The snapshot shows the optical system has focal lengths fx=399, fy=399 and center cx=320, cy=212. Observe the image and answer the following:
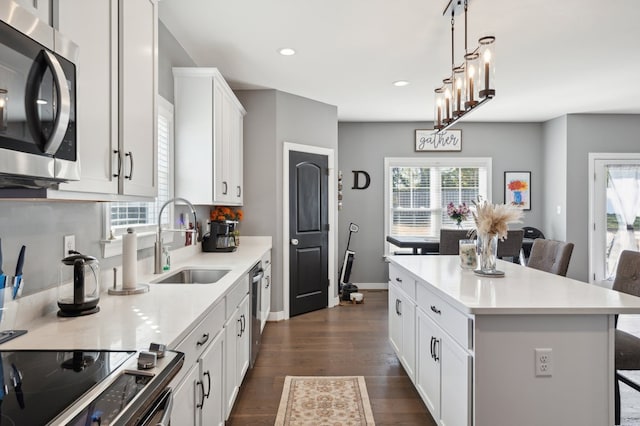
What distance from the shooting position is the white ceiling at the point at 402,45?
9.24ft

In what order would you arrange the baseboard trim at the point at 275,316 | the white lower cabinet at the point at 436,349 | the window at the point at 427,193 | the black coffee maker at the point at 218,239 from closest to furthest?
the white lower cabinet at the point at 436,349 → the black coffee maker at the point at 218,239 → the baseboard trim at the point at 275,316 → the window at the point at 427,193

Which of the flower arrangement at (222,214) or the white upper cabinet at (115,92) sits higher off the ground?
the white upper cabinet at (115,92)

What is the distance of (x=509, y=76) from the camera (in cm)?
430

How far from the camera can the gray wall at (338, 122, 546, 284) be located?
21.1 feet

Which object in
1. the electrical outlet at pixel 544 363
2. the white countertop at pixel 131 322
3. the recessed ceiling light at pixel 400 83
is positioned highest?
the recessed ceiling light at pixel 400 83

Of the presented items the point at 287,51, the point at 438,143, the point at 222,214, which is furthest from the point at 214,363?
the point at 438,143

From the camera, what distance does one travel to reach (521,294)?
1.94m

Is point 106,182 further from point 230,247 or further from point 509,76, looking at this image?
point 509,76

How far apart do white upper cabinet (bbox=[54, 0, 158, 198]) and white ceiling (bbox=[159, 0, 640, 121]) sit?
3.82 ft

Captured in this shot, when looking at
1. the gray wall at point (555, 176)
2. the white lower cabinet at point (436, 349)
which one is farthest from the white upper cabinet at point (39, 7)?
the gray wall at point (555, 176)

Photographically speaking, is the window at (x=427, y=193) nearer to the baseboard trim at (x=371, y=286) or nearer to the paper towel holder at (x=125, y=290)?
the baseboard trim at (x=371, y=286)

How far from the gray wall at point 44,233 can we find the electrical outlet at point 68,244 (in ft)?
0.06

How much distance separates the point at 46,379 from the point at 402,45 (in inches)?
134

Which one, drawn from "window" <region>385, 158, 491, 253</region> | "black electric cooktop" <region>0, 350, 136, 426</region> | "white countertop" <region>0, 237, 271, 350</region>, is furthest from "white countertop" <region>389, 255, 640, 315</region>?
"window" <region>385, 158, 491, 253</region>
